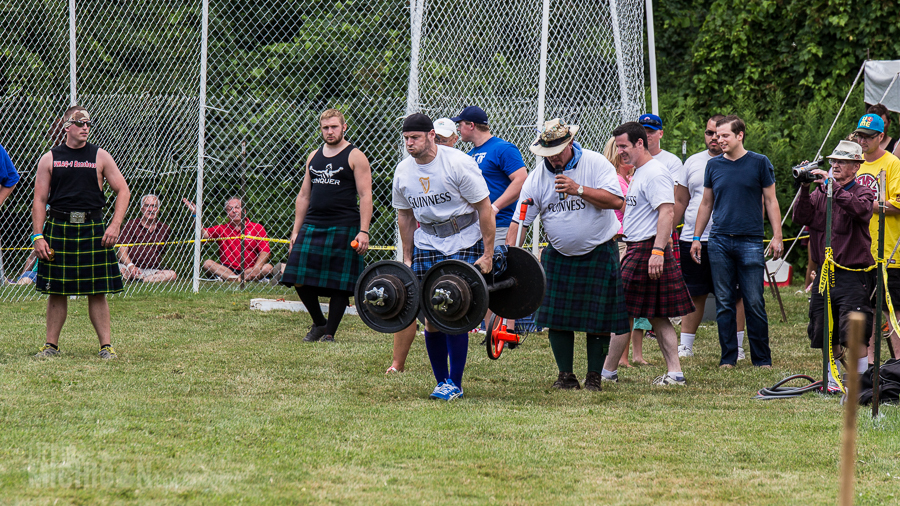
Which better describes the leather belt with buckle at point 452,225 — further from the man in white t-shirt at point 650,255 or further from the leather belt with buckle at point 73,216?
the leather belt with buckle at point 73,216

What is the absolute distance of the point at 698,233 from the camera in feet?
19.6

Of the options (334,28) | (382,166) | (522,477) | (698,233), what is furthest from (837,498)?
(334,28)

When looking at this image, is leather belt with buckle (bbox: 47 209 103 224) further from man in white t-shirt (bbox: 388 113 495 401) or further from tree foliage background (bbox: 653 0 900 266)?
tree foliage background (bbox: 653 0 900 266)

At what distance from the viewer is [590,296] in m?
4.88

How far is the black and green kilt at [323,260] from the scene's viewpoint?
6.54 m

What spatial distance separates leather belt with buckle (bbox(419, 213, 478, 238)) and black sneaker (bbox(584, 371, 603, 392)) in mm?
1073

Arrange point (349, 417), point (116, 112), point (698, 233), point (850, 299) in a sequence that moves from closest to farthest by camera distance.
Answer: point (349, 417) → point (850, 299) → point (698, 233) → point (116, 112)

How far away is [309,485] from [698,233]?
373cm

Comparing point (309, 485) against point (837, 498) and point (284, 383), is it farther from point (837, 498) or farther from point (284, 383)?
point (284, 383)

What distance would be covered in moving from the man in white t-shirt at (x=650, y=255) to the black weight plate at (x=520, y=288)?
33.3 inches

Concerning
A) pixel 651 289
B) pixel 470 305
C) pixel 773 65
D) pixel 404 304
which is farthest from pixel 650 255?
pixel 773 65

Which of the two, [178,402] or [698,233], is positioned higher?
[698,233]

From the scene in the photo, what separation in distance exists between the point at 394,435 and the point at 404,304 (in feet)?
2.74

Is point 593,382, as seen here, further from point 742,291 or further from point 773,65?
point 773,65
